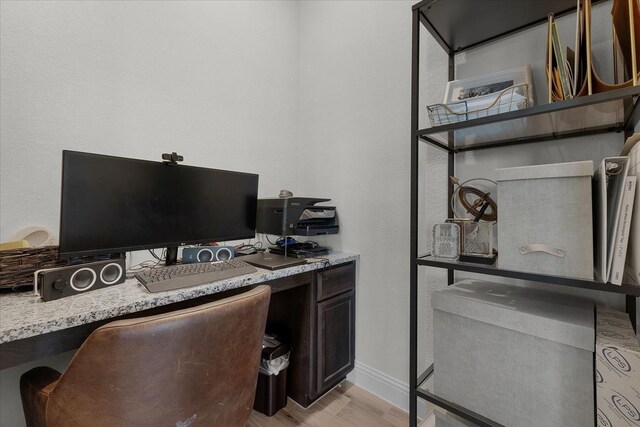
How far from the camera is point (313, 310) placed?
147cm

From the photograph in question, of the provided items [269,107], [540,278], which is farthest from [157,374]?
[269,107]

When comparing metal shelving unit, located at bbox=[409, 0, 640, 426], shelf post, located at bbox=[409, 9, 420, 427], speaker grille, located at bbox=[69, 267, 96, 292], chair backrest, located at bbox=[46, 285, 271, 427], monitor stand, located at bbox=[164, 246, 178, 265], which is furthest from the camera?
monitor stand, located at bbox=[164, 246, 178, 265]

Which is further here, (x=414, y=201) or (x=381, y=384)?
(x=381, y=384)

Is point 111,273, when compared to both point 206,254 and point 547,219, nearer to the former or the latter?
point 206,254

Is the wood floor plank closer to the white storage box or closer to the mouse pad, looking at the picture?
the mouse pad

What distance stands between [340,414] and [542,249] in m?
1.33

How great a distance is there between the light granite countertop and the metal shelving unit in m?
0.81

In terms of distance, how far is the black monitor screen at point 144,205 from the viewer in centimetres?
98

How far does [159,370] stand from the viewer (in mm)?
626

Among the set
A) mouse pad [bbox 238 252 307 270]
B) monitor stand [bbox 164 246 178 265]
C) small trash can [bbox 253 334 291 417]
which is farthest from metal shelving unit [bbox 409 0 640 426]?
monitor stand [bbox 164 246 178 265]

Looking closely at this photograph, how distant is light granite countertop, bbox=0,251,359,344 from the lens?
701mm

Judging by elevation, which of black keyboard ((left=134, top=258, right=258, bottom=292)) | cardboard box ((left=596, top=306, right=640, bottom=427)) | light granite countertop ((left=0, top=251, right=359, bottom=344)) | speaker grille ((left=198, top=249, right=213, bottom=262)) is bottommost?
cardboard box ((left=596, top=306, right=640, bottom=427))

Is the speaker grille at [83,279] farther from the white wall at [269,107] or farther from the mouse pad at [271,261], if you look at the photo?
the mouse pad at [271,261]

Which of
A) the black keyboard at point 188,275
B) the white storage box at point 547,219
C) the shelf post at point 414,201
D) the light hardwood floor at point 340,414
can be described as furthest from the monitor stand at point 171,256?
the white storage box at point 547,219
